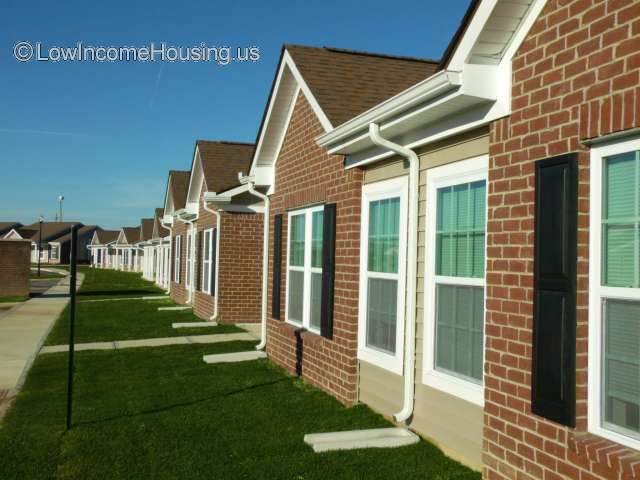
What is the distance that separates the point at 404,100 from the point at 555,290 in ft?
7.33

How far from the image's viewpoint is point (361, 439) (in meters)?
5.97

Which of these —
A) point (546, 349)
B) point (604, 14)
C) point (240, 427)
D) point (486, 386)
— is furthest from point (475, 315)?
point (240, 427)

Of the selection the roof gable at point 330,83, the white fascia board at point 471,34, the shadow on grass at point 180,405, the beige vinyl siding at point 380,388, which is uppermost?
the roof gable at point 330,83

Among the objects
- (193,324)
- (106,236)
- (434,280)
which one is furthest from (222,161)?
(106,236)

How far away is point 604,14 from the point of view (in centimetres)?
387

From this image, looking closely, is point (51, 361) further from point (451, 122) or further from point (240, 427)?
point (451, 122)

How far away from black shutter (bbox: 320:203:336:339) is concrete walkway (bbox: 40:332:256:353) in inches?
210

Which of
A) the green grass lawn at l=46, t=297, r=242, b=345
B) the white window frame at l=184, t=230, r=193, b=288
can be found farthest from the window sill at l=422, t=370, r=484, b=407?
the white window frame at l=184, t=230, r=193, b=288

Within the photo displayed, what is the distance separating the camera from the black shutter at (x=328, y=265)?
8023 mm

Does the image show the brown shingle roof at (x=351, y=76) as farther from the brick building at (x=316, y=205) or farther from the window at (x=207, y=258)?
the window at (x=207, y=258)

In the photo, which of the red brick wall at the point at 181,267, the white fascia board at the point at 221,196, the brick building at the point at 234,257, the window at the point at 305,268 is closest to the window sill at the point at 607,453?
the window at the point at 305,268

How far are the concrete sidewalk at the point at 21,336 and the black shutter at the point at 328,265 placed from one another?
3.97 metres

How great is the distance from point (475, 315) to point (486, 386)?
63 centimetres

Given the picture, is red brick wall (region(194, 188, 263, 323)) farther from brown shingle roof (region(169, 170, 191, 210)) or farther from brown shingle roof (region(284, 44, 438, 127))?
brown shingle roof (region(169, 170, 191, 210))
